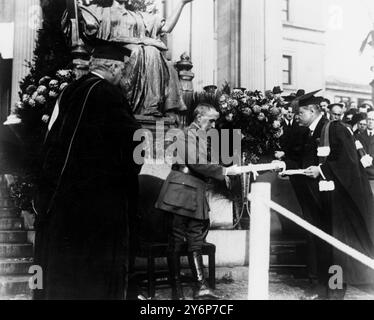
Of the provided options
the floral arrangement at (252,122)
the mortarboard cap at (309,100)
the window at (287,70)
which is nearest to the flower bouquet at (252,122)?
the floral arrangement at (252,122)

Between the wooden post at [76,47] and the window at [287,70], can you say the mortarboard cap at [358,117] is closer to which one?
the wooden post at [76,47]

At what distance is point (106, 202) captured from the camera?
340 centimetres

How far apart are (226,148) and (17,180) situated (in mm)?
3191

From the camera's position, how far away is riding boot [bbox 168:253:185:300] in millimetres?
4699

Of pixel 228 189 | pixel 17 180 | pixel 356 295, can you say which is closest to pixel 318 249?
pixel 356 295

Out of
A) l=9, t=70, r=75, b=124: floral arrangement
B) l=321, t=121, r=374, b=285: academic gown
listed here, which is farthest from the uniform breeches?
l=9, t=70, r=75, b=124: floral arrangement

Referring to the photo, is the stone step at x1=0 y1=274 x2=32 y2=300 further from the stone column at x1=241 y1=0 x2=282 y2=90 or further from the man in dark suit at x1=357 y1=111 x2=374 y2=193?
the stone column at x1=241 y1=0 x2=282 y2=90

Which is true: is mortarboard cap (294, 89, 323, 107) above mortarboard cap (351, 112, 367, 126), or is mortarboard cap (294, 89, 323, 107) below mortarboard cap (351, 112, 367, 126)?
above

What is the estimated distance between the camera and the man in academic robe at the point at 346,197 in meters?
5.27

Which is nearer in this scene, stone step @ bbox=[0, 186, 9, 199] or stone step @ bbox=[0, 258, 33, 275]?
stone step @ bbox=[0, 258, 33, 275]

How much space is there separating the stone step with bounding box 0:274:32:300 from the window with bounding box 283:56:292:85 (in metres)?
30.6

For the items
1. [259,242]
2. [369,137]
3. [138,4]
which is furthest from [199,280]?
[138,4]
